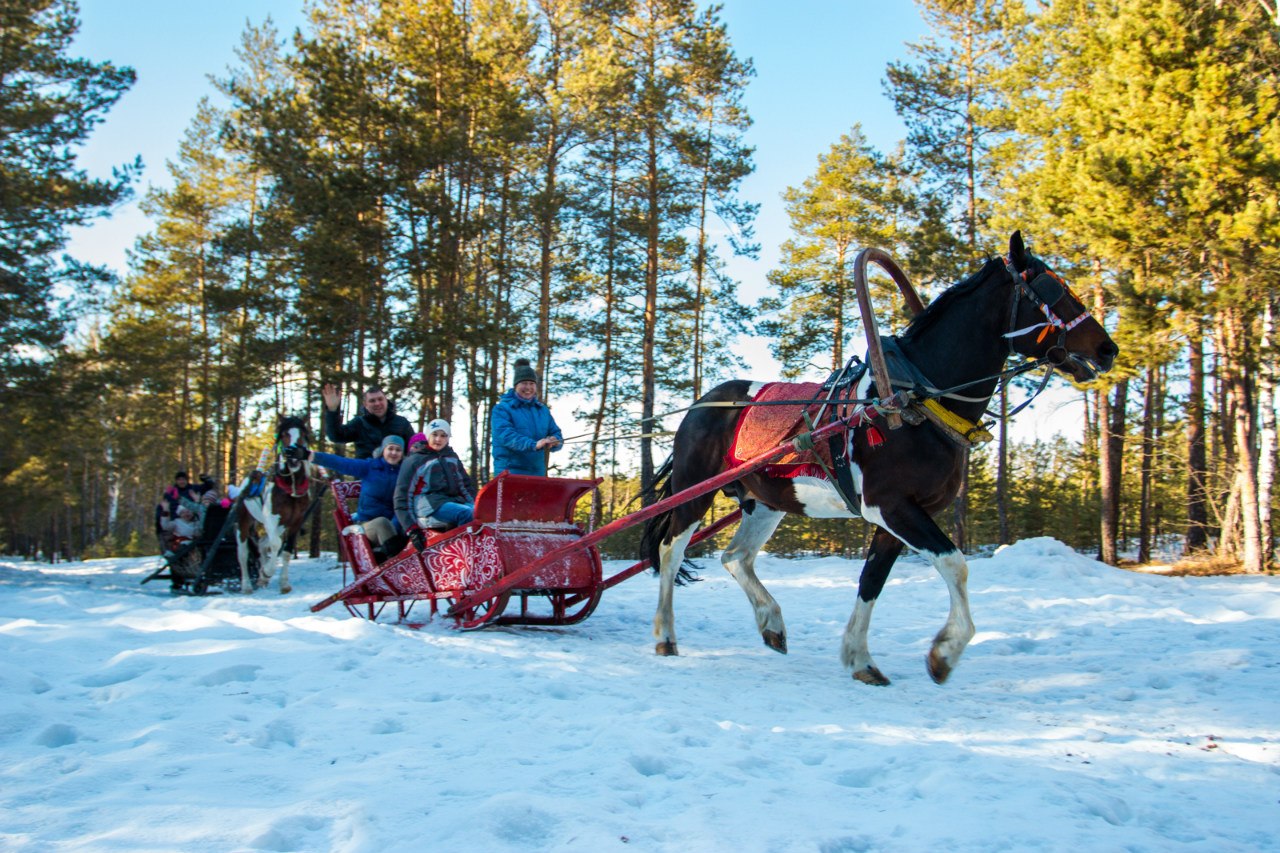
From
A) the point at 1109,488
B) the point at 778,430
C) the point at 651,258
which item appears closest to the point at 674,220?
Answer: the point at 651,258

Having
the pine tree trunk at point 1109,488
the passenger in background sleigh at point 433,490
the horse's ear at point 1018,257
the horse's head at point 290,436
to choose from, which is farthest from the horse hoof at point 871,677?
the pine tree trunk at point 1109,488

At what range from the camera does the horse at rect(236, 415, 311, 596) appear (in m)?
12.4

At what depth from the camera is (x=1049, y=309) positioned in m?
5.00

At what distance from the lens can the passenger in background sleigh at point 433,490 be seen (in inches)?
292

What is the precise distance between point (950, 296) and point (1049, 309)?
0.61 meters

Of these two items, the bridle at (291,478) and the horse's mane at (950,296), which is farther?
the bridle at (291,478)

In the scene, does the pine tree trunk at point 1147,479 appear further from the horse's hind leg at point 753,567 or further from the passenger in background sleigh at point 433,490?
the passenger in background sleigh at point 433,490

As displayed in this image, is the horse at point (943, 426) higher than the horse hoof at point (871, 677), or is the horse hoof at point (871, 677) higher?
the horse at point (943, 426)

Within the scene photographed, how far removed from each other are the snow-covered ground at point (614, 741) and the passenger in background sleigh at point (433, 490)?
3.53 feet

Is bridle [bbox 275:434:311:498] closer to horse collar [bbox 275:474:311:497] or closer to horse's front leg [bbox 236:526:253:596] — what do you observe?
horse collar [bbox 275:474:311:497]

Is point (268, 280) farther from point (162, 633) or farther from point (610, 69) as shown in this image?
point (162, 633)

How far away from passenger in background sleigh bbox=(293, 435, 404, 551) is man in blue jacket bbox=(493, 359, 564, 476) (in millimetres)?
1469

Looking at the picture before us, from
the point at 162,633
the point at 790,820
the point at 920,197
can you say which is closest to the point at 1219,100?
the point at 920,197

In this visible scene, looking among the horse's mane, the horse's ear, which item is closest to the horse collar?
the horse's mane
